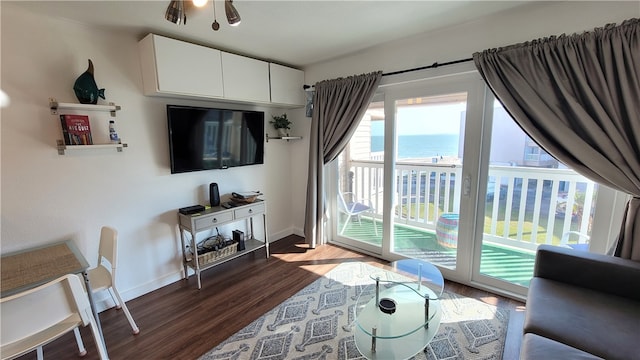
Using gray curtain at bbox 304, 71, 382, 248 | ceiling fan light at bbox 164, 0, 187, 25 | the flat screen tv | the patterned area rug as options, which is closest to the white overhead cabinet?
the flat screen tv

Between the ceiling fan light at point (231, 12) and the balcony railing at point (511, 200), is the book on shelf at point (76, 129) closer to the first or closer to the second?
the ceiling fan light at point (231, 12)

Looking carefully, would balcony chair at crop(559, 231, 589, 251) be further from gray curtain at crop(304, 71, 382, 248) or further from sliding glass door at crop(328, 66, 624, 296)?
gray curtain at crop(304, 71, 382, 248)

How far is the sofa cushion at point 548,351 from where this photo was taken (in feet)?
3.90

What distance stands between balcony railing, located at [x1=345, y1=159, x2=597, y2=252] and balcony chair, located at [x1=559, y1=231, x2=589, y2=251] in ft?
0.09

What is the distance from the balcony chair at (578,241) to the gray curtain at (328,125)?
6.73 ft

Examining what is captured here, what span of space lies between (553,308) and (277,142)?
3.06 m

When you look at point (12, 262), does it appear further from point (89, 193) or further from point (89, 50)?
point (89, 50)

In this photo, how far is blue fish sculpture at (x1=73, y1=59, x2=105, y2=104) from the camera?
1992 mm

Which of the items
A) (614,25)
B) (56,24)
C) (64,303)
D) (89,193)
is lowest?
(64,303)

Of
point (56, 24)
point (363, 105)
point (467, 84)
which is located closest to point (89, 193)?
point (56, 24)

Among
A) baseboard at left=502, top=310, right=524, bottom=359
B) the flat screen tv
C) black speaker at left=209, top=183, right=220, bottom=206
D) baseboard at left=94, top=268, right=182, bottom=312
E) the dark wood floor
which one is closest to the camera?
baseboard at left=502, top=310, right=524, bottom=359

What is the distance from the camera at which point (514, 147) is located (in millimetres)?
2270

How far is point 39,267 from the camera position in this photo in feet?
5.33

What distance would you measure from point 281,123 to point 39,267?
2.51 metres
